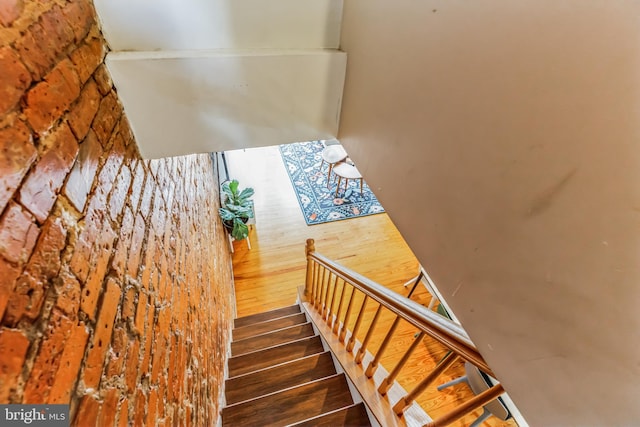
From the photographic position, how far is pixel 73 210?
1.91 ft

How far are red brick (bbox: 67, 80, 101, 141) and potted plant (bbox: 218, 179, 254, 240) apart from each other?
2.68m

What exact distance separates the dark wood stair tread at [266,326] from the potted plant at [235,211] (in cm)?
111

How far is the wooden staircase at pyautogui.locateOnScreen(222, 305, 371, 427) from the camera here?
1.73 m

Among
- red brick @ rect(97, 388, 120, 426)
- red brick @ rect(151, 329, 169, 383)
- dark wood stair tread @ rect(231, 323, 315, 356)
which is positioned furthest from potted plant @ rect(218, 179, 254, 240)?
red brick @ rect(97, 388, 120, 426)

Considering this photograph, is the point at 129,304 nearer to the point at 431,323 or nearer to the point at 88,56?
the point at 88,56

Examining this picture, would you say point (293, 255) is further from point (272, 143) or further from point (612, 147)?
point (612, 147)

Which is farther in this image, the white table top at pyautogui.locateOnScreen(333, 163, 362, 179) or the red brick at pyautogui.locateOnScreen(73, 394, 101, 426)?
the white table top at pyautogui.locateOnScreen(333, 163, 362, 179)

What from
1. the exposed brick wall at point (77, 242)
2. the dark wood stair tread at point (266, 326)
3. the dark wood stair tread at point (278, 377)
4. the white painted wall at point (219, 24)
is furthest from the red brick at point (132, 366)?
the dark wood stair tread at point (266, 326)

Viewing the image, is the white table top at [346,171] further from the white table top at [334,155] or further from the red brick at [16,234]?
the red brick at [16,234]

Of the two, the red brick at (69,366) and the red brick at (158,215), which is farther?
the red brick at (158,215)

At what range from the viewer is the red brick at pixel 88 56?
735 mm

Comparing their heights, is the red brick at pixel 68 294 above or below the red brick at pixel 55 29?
below

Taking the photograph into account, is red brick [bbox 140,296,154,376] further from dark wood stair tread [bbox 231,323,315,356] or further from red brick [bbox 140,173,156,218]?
dark wood stair tread [bbox 231,323,315,356]

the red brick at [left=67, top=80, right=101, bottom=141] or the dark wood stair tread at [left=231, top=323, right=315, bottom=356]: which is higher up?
the dark wood stair tread at [left=231, top=323, right=315, bottom=356]
